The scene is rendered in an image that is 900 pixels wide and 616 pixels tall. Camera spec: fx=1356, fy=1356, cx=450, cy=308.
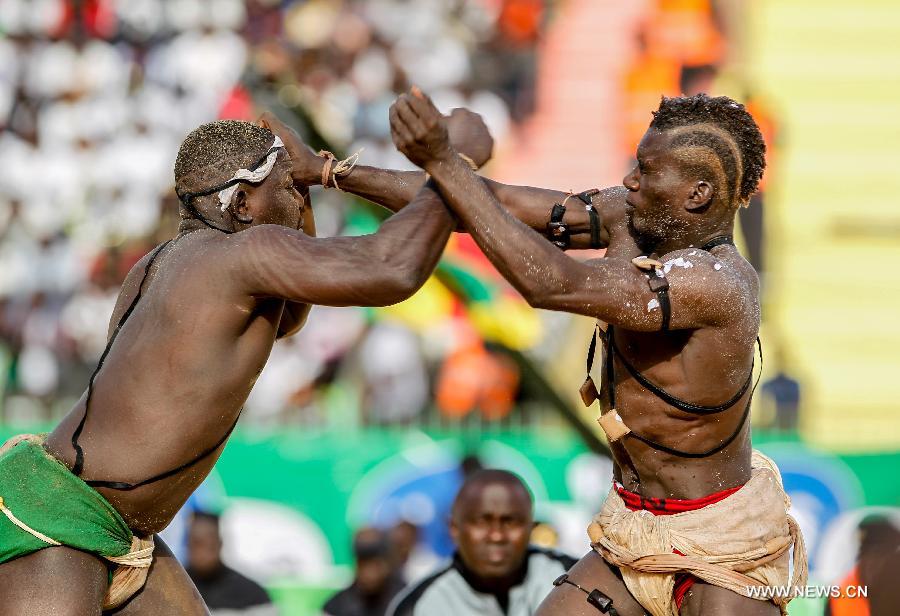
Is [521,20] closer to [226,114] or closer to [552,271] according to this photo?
[226,114]

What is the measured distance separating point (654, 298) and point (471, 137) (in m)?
1.03

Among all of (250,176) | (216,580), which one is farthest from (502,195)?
(216,580)

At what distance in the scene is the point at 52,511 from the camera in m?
4.17

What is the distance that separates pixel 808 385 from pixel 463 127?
801cm

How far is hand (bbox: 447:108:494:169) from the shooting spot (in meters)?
4.75

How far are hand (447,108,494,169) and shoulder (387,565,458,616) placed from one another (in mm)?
2394

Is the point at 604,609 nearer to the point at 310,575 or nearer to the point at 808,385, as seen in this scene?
the point at 310,575

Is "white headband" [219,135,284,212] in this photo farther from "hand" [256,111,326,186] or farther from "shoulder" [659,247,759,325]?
"shoulder" [659,247,759,325]

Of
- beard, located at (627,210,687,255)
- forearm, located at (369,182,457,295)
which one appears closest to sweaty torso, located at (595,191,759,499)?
beard, located at (627,210,687,255)

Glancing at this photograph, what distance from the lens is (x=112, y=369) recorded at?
4281 mm

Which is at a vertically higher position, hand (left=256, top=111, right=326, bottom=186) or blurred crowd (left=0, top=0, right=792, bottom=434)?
blurred crowd (left=0, top=0, right=792, bottom=434)

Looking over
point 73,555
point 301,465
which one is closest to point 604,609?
point 73,555

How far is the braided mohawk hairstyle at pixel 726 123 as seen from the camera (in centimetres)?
431

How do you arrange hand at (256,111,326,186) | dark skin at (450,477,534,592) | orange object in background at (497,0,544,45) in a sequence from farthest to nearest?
orange object in background at (497,0,544,45)
dark skin at (450,477,534,592)
hand at (256,111,326,186)
